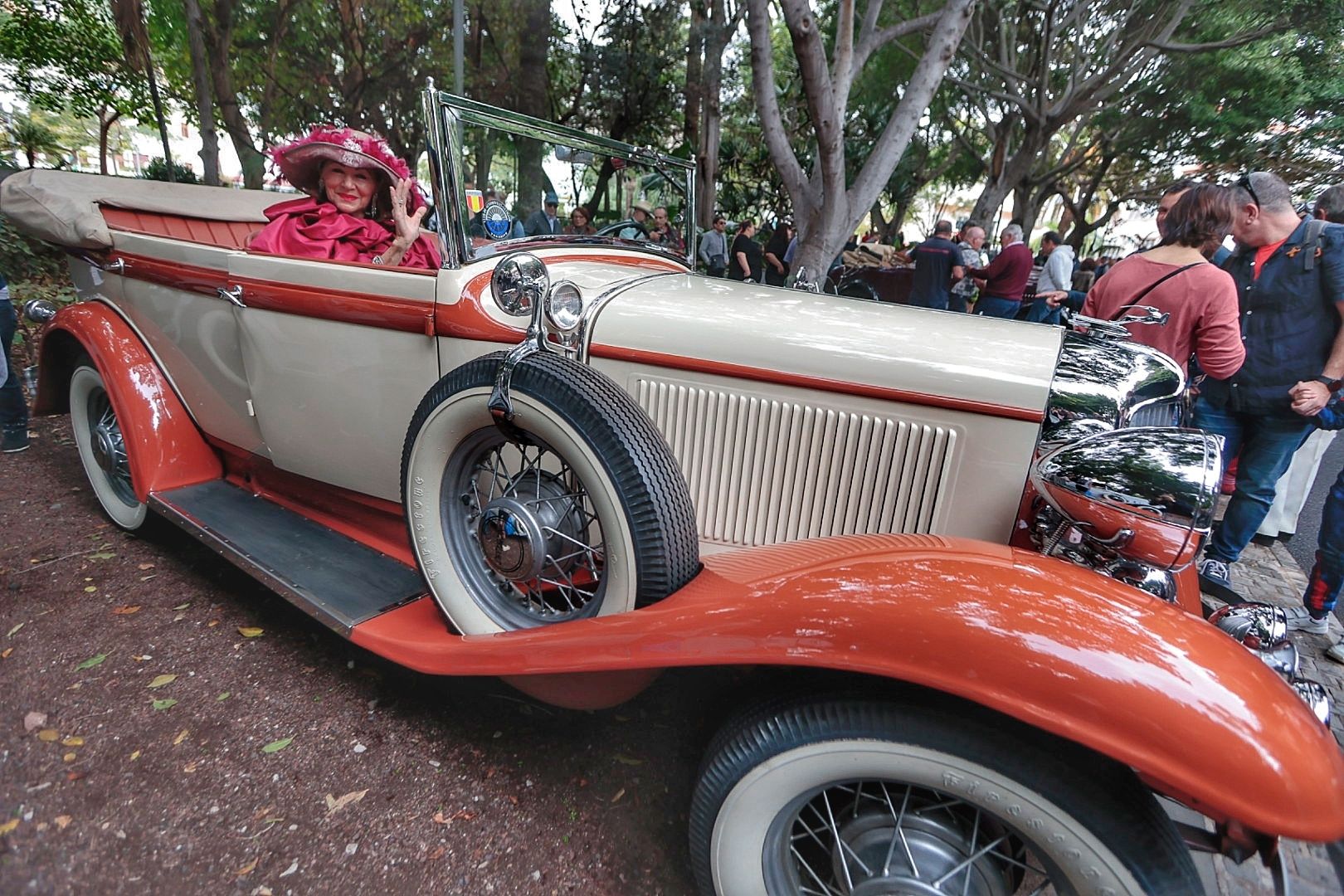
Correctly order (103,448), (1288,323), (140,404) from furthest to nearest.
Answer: (103,448) < (1288,323) < (140,404)

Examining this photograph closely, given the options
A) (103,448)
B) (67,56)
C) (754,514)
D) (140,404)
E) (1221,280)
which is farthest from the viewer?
(67,56)

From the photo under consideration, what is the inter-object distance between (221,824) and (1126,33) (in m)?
15.9

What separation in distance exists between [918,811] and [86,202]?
151 inches

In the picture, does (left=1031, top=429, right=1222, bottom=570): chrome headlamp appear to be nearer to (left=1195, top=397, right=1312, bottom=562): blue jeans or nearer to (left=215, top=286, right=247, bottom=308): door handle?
(left=1195, top=397, right=1312, bottom=562): blue jeans

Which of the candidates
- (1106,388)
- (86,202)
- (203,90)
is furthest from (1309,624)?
(203,90)

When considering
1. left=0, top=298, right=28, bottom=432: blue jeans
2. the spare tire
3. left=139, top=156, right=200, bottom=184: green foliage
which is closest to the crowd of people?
the spare tire

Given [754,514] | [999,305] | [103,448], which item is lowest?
[103,448]

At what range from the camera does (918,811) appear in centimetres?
126

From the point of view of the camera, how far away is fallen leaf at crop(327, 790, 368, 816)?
1.79m

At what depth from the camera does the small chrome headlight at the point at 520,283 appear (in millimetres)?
1786

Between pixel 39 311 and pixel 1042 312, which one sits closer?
pixel 39 311

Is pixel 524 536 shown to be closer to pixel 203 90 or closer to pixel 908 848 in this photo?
pixel 908 848

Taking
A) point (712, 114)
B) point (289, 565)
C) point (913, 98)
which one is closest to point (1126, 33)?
point (712, 114)

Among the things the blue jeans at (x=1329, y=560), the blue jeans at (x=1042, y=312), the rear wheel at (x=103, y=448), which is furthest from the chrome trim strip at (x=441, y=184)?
the blue jeans at (x=1042, y=312)
